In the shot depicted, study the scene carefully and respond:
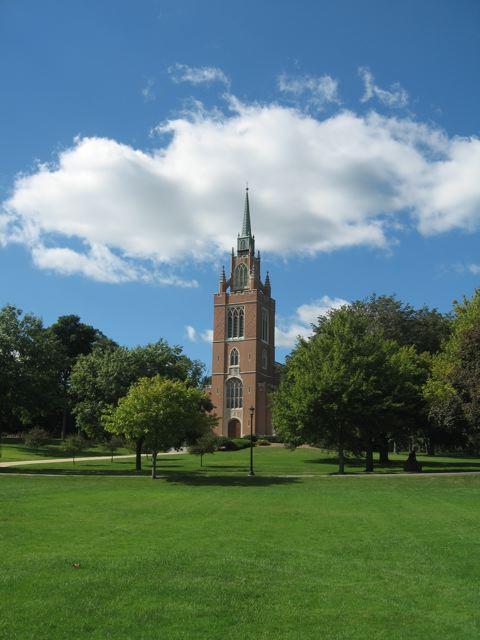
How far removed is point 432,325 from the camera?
166 feet

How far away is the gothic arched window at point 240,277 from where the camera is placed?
89.1m

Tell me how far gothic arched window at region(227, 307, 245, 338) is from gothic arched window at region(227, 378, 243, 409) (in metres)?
6.67

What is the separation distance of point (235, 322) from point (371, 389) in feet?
183

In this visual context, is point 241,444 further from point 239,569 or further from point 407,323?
point 239,569

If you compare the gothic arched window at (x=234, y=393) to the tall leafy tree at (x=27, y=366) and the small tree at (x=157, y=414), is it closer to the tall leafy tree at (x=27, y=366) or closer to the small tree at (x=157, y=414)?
the tall leafy tree at (x=27, y=366)

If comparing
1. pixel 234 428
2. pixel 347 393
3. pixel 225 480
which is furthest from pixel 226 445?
pixel 225 480

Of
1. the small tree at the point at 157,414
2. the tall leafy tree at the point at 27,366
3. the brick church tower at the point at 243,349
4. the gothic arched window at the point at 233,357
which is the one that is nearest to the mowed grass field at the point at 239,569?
the small tree at the point at 157,414

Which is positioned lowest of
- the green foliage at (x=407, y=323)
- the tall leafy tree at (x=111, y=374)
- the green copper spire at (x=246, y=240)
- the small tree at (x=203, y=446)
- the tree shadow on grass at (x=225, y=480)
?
the tree shadow on grass at (x=225, y=480)

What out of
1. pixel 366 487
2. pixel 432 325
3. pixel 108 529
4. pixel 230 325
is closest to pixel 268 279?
pixel 230 325

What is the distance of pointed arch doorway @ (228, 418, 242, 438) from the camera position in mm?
82875

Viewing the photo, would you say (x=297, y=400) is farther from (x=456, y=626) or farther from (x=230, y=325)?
(x=230, y=325)

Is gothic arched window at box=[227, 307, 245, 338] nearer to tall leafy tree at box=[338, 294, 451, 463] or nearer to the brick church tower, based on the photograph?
the brick church tower

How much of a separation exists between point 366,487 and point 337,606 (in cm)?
1758

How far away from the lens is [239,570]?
949 centimetres
